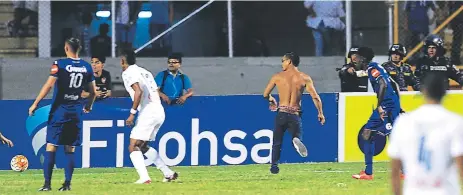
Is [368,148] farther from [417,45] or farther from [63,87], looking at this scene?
[417,45]

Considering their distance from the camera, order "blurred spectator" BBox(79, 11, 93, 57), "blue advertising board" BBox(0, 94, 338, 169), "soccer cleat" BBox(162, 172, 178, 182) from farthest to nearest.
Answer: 1. "blurred spectator" BBox(79, 11, 93, 57)
2. "blue advertising board" BBox(0, 94, 338, 169)
3. "soccer cleat" BBox(162, 172, 178, 182)

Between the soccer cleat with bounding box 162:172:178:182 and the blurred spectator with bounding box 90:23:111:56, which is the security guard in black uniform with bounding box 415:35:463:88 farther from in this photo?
the soccer cleat with bounding box 162:172:178:182

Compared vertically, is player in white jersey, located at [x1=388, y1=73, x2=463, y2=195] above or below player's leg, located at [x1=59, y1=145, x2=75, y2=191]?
above

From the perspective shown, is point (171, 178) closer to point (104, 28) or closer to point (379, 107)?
point (379, 107)

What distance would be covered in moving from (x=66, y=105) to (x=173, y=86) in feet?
17.3

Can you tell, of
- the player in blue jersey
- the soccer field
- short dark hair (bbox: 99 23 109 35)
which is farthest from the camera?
short dark hair (bbox: 99 23 109 35)

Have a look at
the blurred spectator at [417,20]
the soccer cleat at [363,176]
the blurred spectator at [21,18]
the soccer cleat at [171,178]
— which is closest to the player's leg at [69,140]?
the soccer cleat at [171,178]

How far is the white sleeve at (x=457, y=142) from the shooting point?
7.66 metres

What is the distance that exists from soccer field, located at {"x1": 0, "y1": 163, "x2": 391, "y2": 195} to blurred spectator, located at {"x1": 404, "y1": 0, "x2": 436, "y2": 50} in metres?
5.52

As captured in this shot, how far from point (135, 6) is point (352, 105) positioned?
548 centimetres

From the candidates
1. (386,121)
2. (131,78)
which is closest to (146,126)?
(131,78)

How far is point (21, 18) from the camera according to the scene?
2325 cm

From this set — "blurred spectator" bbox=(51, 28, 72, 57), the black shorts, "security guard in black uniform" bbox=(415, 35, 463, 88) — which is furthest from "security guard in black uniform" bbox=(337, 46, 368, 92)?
"blurred spectator" bbox=(51, 28, 72, 57)

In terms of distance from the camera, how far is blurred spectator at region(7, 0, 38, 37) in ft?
76.2
